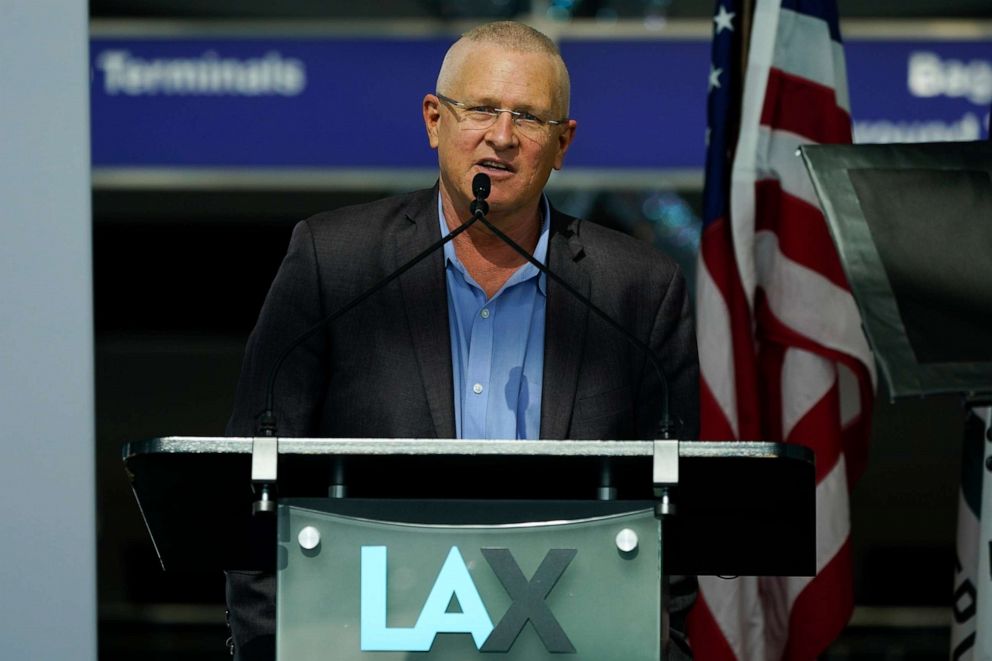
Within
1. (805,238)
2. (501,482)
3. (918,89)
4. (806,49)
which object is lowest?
(501,482)

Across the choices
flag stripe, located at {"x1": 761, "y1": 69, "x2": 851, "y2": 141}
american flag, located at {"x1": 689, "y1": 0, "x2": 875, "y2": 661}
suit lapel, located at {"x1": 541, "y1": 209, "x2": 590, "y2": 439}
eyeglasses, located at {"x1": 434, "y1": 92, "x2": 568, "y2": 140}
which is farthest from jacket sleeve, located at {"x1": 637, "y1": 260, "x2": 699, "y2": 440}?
flag stripe, located at {"x1": 761, "y1": 69, "x2": 851, "y2": 141}

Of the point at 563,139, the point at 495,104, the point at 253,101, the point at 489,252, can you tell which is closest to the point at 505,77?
the point at 495,104

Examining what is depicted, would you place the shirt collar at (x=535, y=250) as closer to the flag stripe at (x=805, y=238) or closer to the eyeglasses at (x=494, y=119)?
the eyeglasses at (x=494, y=119)

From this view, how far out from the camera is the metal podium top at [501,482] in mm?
2172

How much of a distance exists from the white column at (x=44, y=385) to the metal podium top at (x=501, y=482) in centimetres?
46

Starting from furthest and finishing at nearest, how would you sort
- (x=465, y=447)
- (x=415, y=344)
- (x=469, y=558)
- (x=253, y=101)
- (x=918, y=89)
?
(x=253, y=101) → (x=918, y=89) → (x=415, y=344) → (x=469, y=558) → (x=465, y=447)

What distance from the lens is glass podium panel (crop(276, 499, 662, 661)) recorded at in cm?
223

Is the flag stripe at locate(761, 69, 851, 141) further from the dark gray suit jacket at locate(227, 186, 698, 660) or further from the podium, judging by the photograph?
the podium

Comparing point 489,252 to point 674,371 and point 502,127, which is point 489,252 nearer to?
point 502,127

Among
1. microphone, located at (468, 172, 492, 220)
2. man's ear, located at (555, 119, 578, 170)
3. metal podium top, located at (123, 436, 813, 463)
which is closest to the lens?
metal podium top, located at (123, 436, 813, 463)

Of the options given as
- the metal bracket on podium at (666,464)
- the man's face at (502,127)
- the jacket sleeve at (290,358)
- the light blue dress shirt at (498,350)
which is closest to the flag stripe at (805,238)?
the light blue dress shirt at (498,350)

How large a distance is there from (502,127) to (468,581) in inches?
34.1

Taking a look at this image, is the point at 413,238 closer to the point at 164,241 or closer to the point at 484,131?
the point at 484,131

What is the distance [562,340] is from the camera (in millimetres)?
2928
